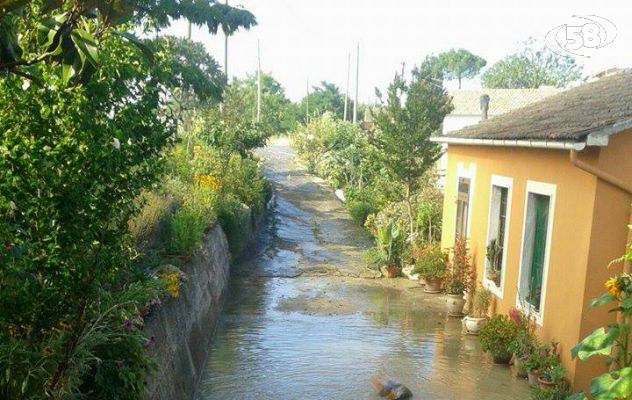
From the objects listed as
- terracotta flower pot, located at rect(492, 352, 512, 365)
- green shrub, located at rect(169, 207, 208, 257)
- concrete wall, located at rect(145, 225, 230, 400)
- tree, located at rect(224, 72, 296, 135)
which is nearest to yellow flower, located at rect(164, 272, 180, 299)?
concrete wall, located at rect(145, 225, 230, 400)

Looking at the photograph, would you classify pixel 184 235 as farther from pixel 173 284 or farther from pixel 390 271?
pixel 390 271

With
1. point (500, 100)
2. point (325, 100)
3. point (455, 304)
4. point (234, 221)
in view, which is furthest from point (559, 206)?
point (325, 100)

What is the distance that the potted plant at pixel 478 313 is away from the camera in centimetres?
1112

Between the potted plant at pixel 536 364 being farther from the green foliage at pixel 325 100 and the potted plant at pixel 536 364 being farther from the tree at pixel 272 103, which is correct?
the green foliage at pixel 325 100

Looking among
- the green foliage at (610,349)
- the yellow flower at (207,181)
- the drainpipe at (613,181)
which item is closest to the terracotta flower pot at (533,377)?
the drainpipe at (613,181)

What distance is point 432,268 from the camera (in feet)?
46.8

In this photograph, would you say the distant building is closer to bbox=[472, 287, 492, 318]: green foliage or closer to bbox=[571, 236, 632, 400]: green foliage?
bbox=[472, 287, 492, 318]: green foliage

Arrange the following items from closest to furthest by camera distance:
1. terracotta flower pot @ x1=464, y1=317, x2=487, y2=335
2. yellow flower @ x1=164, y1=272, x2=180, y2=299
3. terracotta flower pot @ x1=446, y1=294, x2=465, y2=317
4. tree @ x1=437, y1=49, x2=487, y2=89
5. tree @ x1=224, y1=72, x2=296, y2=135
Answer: yellow flower @ x1=164, y1=272, x2=180, y2=299 → terracotta flower pot @ x1=464, y1=317, x2=487, y2=335 → terracotta flower pot @ x1=446, y1=294, x2=465, y2=317 → tree @ x1=224, y1=72, x2=296, y2=135 → tree @ x1=437, y1=49, x2=487, y2=89

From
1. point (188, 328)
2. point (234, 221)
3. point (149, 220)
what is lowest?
point (188, 328)

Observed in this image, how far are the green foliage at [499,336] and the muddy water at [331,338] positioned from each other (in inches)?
11.2

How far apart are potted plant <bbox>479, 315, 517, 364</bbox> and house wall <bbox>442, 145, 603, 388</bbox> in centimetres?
61

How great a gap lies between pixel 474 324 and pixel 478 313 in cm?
49

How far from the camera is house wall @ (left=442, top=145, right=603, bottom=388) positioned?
24.8 ft

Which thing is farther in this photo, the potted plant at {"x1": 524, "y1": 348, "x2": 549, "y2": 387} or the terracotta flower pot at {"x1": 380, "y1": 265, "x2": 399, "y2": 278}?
the terracotta flower pot at {"x1": 380, "y1": 265, "x2": 399, "y2": 278}
